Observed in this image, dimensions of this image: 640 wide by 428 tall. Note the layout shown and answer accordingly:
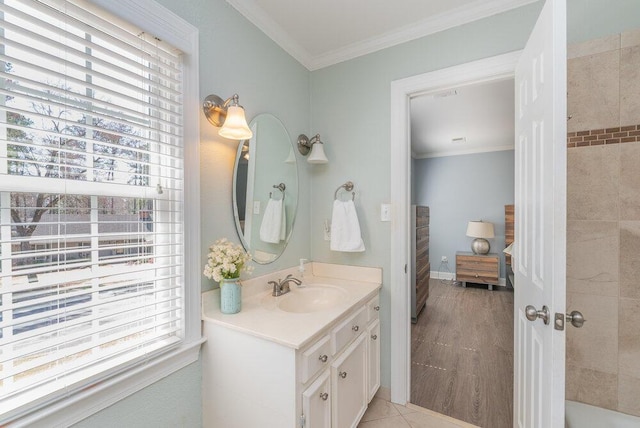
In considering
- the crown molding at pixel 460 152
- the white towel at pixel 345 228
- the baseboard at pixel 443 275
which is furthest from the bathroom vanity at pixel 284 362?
the crown molding at pixel 460 152

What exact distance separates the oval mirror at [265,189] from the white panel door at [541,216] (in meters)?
1.35

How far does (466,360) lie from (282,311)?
198 cm

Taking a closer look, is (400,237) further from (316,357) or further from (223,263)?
(223,263)

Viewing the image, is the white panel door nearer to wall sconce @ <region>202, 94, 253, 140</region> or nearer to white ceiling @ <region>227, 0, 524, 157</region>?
white ceiling @ <region>227, 0, 524, 157</region>

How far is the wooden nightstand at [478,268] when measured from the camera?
15.1 feet

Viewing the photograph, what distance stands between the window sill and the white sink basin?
57cm

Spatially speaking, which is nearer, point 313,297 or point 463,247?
point 313,297

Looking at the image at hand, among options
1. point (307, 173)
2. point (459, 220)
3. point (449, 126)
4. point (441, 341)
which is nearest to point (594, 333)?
point (441, 341)

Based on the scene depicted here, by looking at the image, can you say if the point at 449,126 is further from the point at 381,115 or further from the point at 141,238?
the point at 141,238

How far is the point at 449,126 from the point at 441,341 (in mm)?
2738

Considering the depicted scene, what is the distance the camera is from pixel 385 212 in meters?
1.87

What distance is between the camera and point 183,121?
122 cm

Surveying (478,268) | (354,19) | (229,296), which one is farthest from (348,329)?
(478,268)

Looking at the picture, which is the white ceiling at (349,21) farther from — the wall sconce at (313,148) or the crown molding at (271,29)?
the wall sconce at (313,148)
